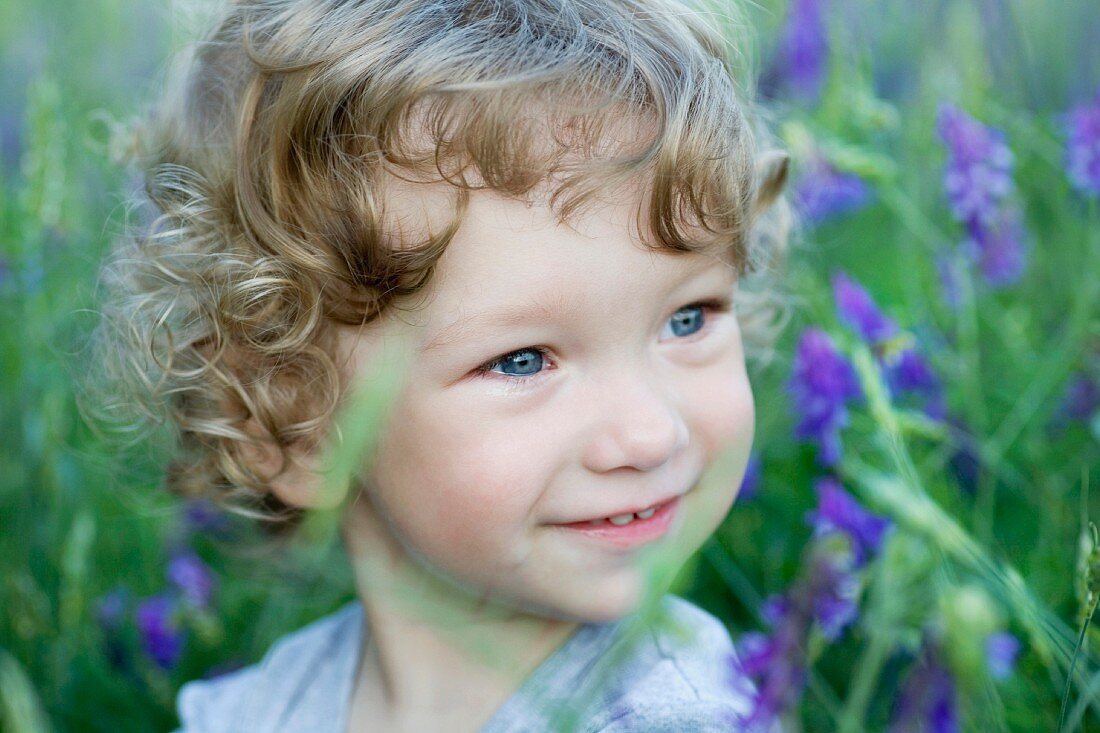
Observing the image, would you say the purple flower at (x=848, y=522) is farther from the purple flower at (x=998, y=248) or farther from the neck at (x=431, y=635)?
the purple flower at (x=998, y=248)

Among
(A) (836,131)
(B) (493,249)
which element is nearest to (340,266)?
(B) (493,249)

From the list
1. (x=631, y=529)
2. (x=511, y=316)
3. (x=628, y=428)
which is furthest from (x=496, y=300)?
(x=631, y=529)

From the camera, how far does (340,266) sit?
45.4 inches

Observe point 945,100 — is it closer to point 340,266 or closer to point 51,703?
point 340,266

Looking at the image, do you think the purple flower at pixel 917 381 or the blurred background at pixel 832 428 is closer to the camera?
the blurred background at pixel 832 428

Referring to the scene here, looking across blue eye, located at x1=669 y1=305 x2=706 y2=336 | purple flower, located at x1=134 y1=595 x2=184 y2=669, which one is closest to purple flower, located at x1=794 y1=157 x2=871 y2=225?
blue eye, located at x1=669 y1=305 x2=706 y2=336

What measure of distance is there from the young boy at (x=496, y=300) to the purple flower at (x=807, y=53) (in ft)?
4.36

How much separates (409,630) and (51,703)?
71 cm

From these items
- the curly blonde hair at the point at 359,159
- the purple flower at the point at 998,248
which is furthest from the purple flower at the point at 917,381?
the curly blonde hair at the point at 359,159

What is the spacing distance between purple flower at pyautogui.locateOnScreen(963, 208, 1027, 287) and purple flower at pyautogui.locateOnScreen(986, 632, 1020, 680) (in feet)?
2.08

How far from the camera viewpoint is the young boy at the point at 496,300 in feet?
3.56

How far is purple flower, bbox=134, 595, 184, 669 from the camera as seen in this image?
1802 mm

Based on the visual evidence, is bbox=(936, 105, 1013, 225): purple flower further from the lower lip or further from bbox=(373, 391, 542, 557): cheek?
bbox=(373, 391, 542, 557): cheek

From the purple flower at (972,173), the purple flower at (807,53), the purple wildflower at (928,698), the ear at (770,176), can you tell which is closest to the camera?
the purple wildflower at (928,698)
